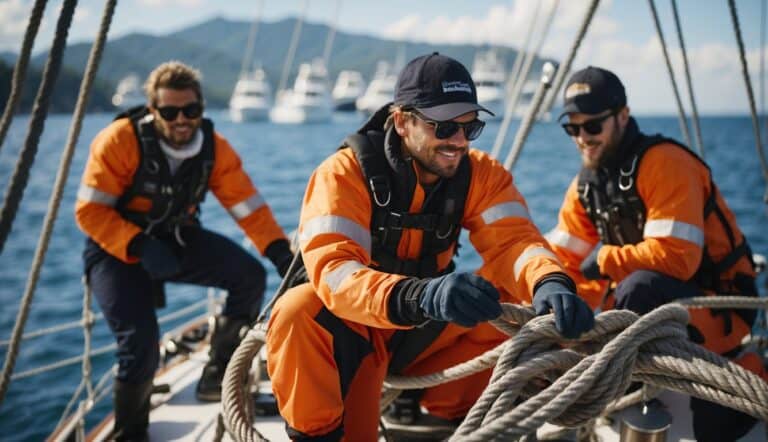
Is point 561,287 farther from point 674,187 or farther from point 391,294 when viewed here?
point 674,187

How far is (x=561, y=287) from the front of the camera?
1.90 m

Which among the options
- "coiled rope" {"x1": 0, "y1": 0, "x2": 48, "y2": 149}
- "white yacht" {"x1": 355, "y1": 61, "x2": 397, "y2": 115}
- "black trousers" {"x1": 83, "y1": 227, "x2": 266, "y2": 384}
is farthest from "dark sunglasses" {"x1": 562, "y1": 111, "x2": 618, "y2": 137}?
"white yacht" {"x1": 355, "y1": 61, "x2": 397, "y2": 115}

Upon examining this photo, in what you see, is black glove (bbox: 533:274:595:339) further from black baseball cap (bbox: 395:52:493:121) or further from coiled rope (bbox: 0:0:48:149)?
coiled rope (bbox: 0:0:48:149)

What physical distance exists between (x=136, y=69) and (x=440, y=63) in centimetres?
18109

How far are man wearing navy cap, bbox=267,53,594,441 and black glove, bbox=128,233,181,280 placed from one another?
1.26 m

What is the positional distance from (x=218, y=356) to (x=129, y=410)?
579 mm

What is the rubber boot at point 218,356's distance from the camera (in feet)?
10.9

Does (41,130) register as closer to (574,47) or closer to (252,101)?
(574,47)

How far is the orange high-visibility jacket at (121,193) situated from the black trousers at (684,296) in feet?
6.40

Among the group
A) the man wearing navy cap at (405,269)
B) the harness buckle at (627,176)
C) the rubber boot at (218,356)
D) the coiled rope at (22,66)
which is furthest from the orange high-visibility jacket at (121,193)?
the harness buckle at (627,176)

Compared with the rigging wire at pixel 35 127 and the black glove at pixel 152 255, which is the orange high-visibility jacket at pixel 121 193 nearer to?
the black glove at pixel 152 255

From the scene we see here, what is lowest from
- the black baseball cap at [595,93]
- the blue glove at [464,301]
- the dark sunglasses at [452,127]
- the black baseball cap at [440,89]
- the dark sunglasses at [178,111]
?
the blue glove at [464,301]

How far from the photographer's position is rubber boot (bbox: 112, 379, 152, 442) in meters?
2.84

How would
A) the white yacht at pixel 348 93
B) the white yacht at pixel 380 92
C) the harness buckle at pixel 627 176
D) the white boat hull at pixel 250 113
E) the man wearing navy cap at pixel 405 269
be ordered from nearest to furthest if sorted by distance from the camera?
1. the man wearing navy cap at pixel 405 269
2. the harness buckle at pixel 627 176
3. the white boat hull at pixel 250 113
4. the white yacht at pixel 380 92
5. the white yacht at pixel 348 93
